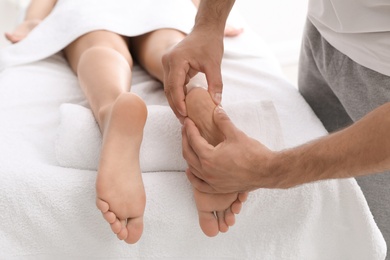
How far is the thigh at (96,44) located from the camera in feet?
5.38

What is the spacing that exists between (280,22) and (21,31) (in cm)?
150

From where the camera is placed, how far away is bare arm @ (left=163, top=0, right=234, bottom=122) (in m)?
1.33

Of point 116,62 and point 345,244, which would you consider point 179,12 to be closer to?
point 116,62

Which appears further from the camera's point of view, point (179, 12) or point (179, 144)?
point (179, 12)

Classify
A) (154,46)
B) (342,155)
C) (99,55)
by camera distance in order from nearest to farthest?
(342,155)
(99,55)
(154,46)

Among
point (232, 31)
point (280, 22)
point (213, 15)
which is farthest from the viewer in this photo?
point (280, 22)

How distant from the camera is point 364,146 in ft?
3.46

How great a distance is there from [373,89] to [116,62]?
0.65 metres

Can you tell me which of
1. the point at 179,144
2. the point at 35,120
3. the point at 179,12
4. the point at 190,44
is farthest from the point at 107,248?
the point at 179,12

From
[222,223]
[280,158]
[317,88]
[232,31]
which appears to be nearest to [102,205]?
[222,223]

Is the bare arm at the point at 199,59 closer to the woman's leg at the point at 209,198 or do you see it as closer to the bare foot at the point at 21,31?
→ the woman's leg at the point at 209,198

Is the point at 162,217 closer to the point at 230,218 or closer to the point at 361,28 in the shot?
the point at 230,218

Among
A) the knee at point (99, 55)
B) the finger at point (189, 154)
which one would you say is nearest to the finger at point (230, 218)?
the finger at point (189, 154)

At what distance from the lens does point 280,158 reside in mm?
1117
